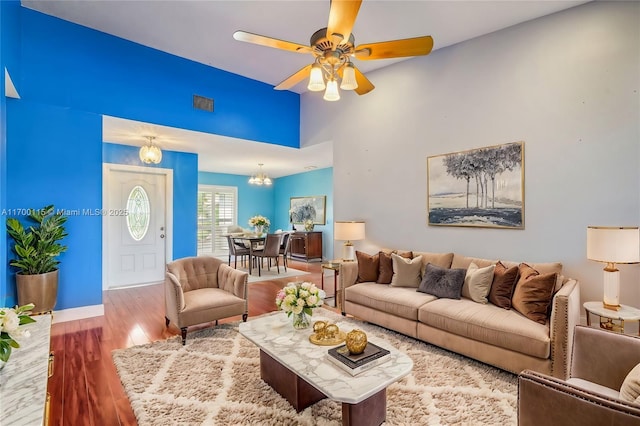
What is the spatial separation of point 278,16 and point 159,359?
3627 mm

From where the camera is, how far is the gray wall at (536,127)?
2799 millimetres

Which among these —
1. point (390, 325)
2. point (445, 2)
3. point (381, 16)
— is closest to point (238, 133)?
point (381, 16)

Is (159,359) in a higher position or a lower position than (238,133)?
lower

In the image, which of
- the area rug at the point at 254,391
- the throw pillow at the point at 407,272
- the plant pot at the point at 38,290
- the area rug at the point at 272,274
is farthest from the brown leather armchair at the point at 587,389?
the area rug at the point at 272,274

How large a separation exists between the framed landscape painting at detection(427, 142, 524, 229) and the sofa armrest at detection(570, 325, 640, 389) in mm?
1775

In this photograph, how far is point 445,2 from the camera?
10.2ft

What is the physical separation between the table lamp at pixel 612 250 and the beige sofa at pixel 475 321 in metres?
0.22

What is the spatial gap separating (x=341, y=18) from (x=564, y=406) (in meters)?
2.34

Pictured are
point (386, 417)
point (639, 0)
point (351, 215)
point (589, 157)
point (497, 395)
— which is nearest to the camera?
point (386, 417)

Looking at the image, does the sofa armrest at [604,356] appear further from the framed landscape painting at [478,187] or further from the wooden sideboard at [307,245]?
the wooden sideboard at [307,245]

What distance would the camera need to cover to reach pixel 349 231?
447 centimetres

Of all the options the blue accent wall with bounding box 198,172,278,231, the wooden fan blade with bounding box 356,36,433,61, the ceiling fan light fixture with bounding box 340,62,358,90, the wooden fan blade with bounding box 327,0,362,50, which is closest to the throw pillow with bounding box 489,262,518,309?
the wooden fan blade with bounding box 356,36,433,61

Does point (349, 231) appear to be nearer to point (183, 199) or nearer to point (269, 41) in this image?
point (269, 41)

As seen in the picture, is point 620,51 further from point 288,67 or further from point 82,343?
point 82,343
